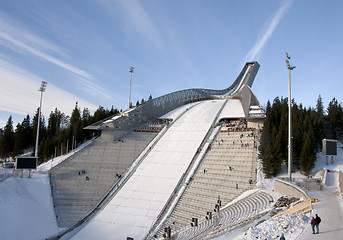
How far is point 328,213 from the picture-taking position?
392 inches

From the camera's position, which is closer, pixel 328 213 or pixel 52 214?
pixel 328 213

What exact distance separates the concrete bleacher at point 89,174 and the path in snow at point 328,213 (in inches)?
591

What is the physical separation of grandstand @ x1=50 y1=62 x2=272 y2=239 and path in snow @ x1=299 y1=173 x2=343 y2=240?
2.74m

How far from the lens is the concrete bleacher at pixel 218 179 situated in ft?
55.8

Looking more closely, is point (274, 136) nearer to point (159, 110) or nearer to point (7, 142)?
point (159, 110)

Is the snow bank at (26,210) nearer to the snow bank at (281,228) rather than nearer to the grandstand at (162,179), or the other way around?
the grandstand at (162,179)

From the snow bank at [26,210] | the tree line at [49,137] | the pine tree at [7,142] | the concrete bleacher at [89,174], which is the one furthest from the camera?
the pine tree at [7,142]

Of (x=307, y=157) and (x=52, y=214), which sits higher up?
(x=307, y=157)

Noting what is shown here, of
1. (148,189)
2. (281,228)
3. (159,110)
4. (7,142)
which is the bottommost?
(148,189)

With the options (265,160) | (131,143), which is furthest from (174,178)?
(131,143)

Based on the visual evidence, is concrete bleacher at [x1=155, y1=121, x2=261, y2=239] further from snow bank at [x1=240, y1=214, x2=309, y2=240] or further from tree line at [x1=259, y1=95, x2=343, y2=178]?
snow bank at [x1=240, y1=214, x2=309, y2=240]

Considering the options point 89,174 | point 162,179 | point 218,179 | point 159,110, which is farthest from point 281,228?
point 159,110

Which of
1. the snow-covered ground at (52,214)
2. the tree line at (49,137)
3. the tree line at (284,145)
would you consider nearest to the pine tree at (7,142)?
the tree line at (49,137)

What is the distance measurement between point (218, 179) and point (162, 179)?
4.61m
